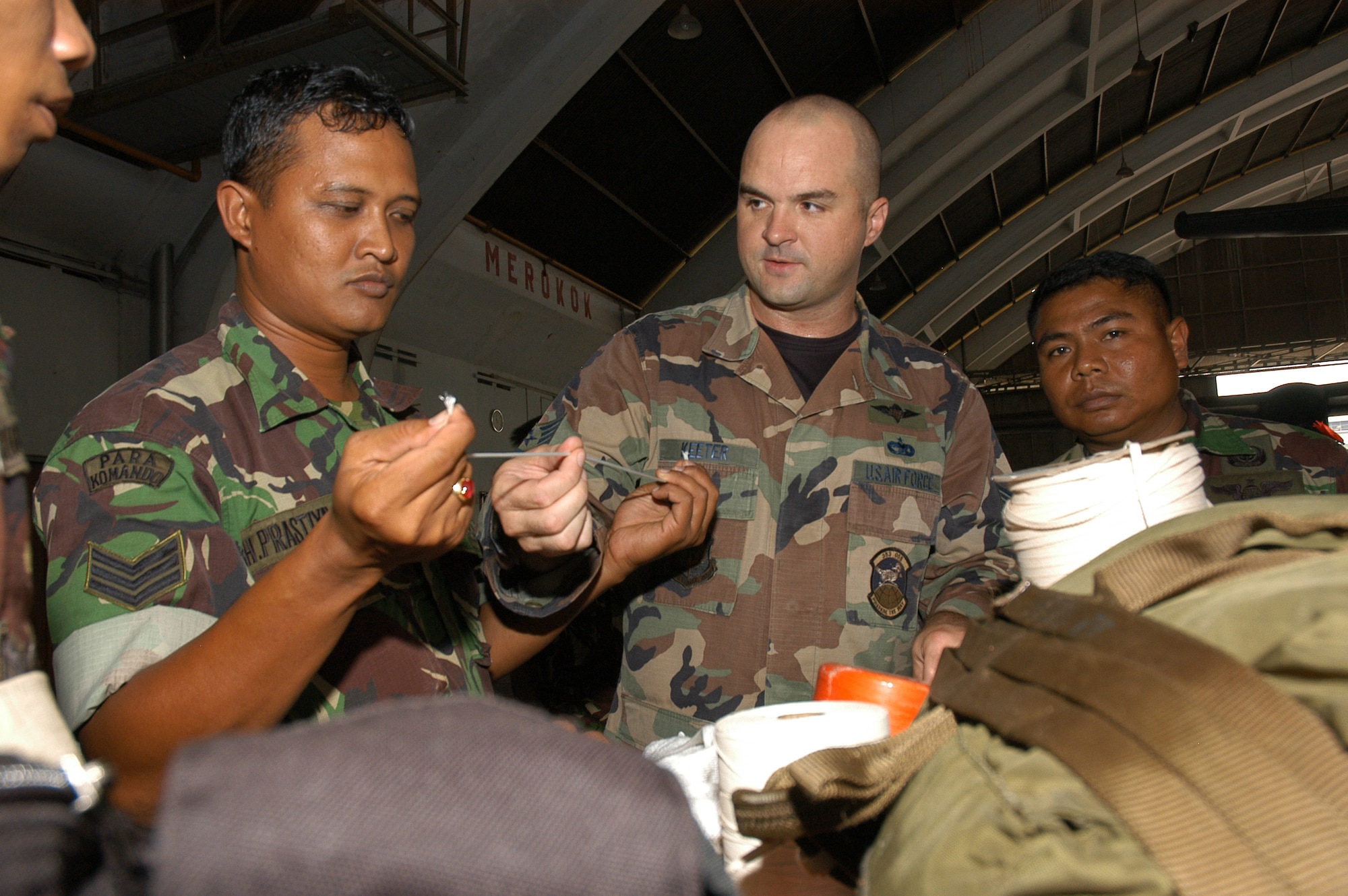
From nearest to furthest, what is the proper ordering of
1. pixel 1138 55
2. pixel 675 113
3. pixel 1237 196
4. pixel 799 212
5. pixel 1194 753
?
pixel 1194 753 < pixel 799 212 < pixel 675 113 < pixel 1138 55 < pixel 1237 196

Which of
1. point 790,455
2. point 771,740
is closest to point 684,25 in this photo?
point 790,455

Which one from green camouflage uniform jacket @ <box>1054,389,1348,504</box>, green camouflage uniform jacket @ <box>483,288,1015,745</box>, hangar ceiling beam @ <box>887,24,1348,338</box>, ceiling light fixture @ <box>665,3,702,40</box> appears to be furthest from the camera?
hangar ceiling beam @ <box>887,24,1348,338</box>

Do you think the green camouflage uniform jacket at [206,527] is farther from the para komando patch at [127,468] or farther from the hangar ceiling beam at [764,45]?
the hangar ceiling beam at [764,45]

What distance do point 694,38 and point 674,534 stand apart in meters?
7.76

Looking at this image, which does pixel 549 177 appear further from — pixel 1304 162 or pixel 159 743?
pixel 1304 162

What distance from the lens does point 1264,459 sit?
313 centimetres

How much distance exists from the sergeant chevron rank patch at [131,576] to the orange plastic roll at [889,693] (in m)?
0.90

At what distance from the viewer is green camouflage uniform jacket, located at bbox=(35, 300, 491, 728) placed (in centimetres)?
117

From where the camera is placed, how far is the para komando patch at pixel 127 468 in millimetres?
1245

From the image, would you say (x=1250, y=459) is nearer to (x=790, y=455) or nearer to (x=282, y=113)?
(x=790, y=455)

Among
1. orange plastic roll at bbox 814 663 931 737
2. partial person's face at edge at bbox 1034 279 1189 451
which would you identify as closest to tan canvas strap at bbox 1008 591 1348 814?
orange plastic roll at bbox 814 663 931 737

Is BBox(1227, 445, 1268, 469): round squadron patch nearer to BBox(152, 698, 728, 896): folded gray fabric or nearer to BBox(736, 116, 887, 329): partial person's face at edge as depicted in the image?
BBox(736, 116, 887, 329): partial person's face at edge

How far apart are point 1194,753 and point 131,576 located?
120 cm

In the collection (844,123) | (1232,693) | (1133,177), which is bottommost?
(1232,693)
